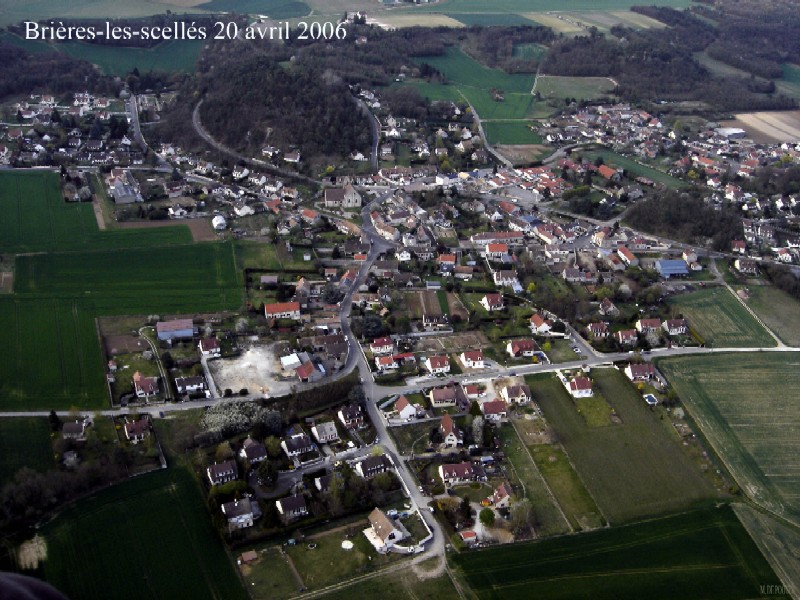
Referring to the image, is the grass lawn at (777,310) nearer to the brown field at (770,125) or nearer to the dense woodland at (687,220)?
the dense woodland at (687,220)

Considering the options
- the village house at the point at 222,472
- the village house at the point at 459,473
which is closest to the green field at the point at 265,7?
the village house at the point at 222,472

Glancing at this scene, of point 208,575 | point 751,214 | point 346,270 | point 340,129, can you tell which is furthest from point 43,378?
point 751,214

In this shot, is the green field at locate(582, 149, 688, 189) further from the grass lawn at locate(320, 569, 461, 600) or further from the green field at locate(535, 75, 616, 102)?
the grass lawn at locate(320, 569, 461, 600)

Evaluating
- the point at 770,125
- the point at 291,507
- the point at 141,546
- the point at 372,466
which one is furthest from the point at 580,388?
the point at 770,125

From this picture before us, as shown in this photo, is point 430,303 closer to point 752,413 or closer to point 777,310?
point 752,413

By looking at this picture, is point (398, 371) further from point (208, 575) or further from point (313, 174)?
point (313, 174)

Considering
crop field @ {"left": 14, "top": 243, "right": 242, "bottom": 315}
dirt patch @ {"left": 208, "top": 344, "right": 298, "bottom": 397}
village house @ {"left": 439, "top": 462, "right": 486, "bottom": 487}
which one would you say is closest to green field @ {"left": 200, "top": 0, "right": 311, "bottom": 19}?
crop field @ {"left": 14, "top": 243, "right": 242, "bottom": 315}
